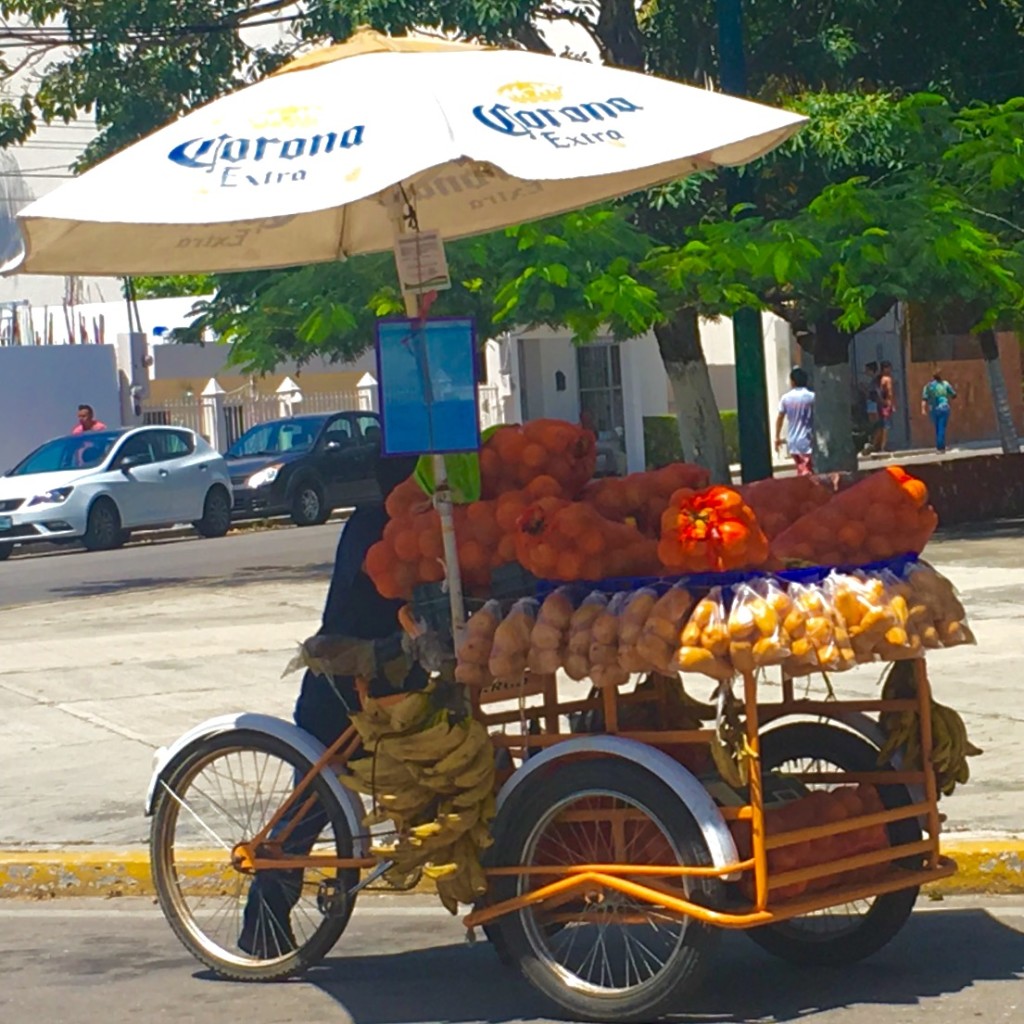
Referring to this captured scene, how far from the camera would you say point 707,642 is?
5.24 meters

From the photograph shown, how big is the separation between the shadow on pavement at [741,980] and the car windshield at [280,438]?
24.5 meters

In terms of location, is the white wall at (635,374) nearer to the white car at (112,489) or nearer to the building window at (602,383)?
the building window at (602,383)

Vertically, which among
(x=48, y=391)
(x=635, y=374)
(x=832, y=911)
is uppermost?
(x=48, y=391)

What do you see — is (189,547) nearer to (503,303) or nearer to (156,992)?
(503,303)

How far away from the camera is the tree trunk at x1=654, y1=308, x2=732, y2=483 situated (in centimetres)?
2128

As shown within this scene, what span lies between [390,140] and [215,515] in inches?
948

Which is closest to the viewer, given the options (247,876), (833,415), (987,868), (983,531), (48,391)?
(247,876)

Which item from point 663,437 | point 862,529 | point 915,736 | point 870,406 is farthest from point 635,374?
point 862,529

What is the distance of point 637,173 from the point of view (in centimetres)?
628

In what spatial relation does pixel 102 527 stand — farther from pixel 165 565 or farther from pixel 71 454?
pixel 165 565

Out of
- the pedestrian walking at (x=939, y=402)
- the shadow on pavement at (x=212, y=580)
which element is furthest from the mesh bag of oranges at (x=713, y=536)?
the pedestrian walking at (x=939, y=402)

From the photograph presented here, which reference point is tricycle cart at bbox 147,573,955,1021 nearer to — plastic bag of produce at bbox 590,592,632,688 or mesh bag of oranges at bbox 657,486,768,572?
plastic bag of produce at bbox 590,592,632,688

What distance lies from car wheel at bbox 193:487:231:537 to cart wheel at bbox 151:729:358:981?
22.7 m

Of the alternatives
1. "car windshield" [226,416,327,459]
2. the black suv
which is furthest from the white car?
"car windshield" [226,416,327,459]
